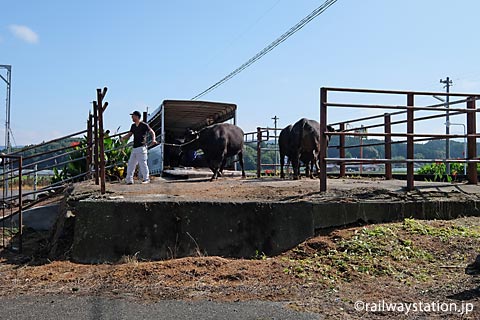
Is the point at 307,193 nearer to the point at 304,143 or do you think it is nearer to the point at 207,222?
the point at 207,222

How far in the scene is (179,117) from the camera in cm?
1652

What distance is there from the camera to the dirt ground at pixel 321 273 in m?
5.09

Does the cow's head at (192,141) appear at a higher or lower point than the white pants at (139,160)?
higher

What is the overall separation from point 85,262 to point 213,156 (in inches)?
248

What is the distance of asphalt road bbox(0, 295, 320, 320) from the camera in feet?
15.3

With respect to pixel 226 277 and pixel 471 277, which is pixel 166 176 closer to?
pixel 226 277

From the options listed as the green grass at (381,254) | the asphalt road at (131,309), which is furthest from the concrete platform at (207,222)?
the asphalt road at (131,309)

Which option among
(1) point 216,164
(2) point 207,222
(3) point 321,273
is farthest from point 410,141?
(1) point 216,164

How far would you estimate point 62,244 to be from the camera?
6980 mm

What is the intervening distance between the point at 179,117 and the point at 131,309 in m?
12.0

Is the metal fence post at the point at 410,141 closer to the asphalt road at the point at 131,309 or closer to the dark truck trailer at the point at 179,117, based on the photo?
the asphalt road at the point at 131,309

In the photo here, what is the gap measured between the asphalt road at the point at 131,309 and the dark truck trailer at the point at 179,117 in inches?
338

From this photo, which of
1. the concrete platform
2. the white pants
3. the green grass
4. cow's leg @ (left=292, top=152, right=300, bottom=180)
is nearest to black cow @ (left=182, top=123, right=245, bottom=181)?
cow's leg @ (left=292, top=152, right=300, bottom=180)

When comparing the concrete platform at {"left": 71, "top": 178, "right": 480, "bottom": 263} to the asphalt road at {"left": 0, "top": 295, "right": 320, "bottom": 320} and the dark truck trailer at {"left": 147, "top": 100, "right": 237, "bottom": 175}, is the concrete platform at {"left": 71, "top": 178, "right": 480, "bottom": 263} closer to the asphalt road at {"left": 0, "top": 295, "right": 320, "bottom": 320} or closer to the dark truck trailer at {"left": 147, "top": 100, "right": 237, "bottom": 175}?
the asphalt road at {"left": 0, "top": 295, "right": 320, "bottom": 320}
